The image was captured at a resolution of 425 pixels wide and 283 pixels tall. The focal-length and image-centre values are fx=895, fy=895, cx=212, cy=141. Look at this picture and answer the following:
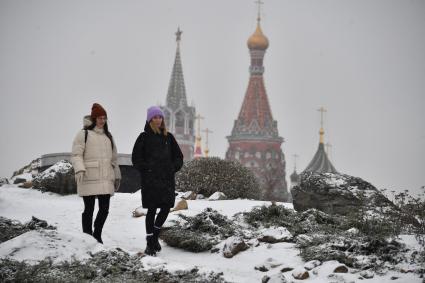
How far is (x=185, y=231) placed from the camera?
9820 mm

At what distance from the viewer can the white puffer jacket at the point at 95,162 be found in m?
8.88

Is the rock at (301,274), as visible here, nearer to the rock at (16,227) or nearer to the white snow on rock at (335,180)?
the rock at (16,227)

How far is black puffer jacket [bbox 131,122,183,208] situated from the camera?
8875 millimetres

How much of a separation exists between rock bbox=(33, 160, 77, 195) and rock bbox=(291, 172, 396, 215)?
147 inches

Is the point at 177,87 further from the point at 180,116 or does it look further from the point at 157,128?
the point at 157,128

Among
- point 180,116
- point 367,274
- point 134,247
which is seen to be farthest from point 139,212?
point 180,116

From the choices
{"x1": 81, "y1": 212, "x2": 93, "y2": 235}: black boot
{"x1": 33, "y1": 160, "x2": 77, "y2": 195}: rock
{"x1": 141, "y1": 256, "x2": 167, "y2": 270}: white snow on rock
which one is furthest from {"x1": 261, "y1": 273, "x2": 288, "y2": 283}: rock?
{"x1": 33, "y1": 160, "x2": 77, "y2": 195}: rock

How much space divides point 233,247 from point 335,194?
3.05 meters

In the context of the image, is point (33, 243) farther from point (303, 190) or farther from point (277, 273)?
point (303, 190)

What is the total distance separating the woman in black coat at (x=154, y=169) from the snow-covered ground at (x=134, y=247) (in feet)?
1.25

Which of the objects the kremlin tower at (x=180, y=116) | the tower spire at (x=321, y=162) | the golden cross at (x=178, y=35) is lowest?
the tower spire at (x=321, y=162)

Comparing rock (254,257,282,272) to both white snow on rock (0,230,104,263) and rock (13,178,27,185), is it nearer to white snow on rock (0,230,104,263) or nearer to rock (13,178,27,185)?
white snow on rock (0,230,104,263)

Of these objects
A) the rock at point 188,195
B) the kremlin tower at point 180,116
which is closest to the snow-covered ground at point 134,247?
the rock at point 188,195

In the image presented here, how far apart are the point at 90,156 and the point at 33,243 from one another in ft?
4.60
